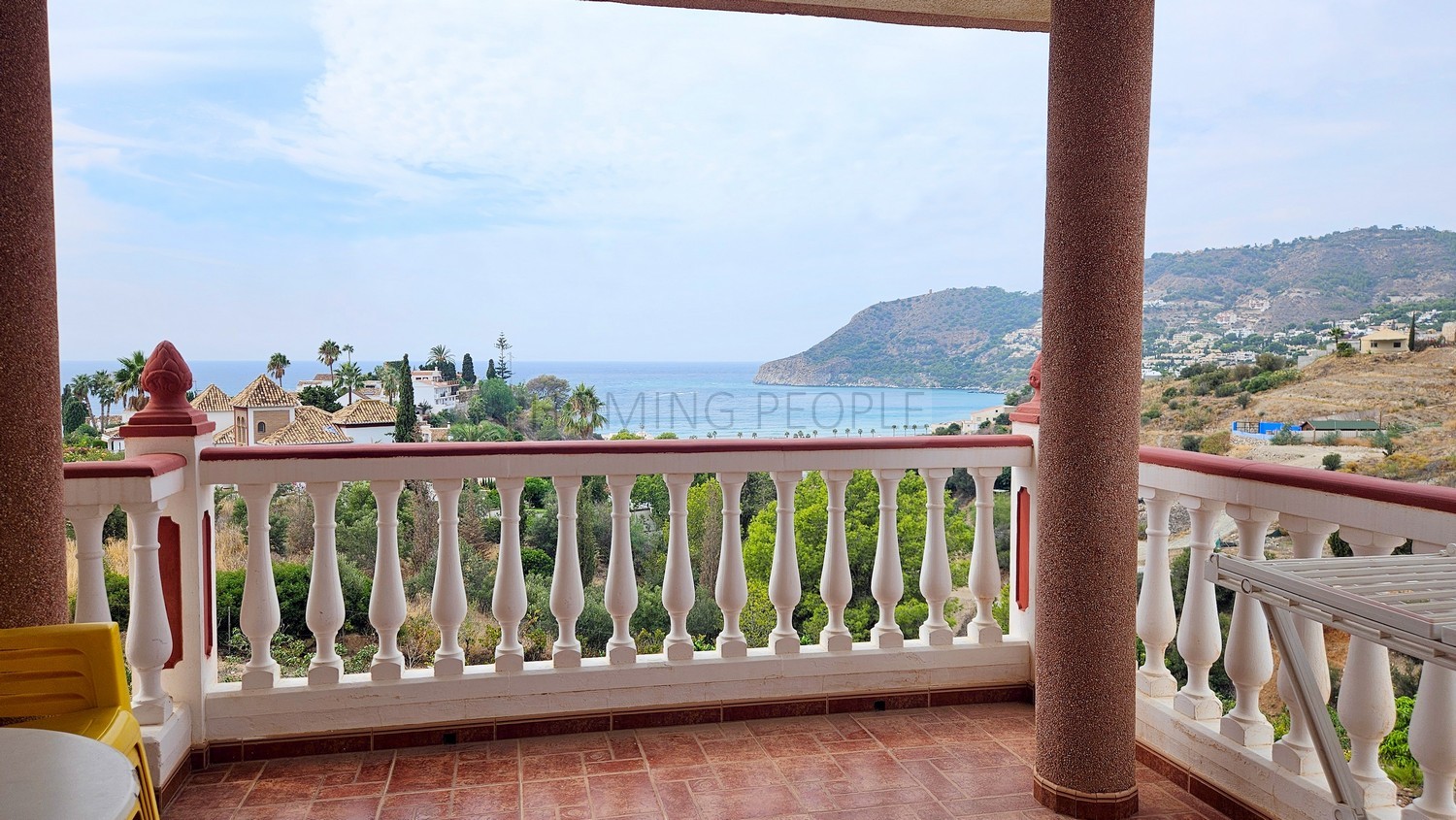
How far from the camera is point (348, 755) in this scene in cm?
309

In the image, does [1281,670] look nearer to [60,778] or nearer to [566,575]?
[566,575]

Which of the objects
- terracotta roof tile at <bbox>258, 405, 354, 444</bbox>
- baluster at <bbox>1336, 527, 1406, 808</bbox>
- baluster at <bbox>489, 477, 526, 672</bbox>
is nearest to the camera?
baluster at <bbox>1336, 527, 1406, 808</bbox>

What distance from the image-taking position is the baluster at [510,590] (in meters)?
3.21

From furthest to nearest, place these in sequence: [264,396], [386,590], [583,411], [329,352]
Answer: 1. [329,352]
2. [583,411]
3. [264,396]
4. [386,590]

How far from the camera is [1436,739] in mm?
1986

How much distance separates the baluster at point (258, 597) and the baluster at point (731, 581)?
5.15 ft

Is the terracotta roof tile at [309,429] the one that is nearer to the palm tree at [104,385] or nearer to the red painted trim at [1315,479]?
the palm tree at [104,385]

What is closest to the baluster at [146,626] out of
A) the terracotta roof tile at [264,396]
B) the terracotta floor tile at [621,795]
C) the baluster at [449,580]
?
the baluster at [449,580]

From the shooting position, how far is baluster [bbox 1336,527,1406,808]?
85.1 inches

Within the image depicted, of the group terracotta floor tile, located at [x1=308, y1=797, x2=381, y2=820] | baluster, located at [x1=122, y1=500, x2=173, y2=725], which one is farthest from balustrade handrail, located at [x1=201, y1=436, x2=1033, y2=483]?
terracotta floor tile, located at [x1=308, y1=797, x2=381, y2=820]

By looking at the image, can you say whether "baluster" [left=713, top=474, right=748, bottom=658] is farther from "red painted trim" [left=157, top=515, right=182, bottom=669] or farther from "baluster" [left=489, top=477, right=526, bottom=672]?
"red painted trim" [left=157, top=515, right=182, bottom=669]

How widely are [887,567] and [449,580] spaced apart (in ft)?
5.39

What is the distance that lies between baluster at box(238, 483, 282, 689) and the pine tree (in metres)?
16.5

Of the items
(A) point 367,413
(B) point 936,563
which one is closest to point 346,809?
(B) point 936,563
